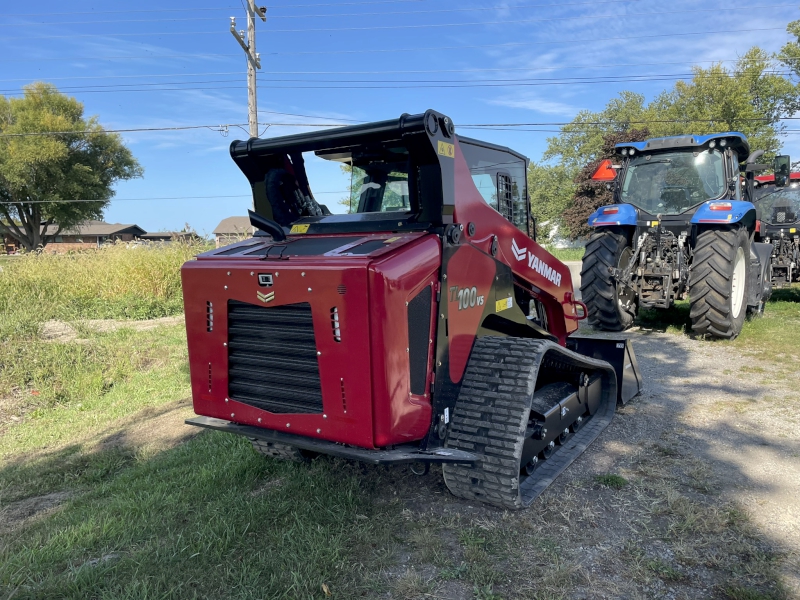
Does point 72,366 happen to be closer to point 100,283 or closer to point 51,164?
point 100,283

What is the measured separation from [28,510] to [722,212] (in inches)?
296

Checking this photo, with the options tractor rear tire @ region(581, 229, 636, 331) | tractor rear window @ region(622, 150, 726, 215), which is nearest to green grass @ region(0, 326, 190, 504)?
tractor rear tire @ region(581, 229, 636, 331)

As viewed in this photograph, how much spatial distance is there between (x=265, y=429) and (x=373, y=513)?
0.78 metres

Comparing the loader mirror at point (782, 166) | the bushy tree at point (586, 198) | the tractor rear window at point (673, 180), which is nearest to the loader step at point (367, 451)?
the tractor rear window at point (673, 180)

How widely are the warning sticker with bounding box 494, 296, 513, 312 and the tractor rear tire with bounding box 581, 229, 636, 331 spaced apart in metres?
3.93

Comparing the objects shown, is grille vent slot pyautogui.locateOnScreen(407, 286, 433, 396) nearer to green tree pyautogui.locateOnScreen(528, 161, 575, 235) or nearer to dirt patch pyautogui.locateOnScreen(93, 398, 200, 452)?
dirt patch pyautogui.locateOnScreen(93, 398, 200, 452)

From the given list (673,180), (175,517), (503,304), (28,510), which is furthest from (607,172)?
(28,510)

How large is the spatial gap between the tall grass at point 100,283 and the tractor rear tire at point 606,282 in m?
8.15

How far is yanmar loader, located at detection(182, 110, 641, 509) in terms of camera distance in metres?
2.76

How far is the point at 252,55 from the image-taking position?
15609 millimetres

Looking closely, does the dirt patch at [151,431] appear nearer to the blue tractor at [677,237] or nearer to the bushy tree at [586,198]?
the blue tractor at [677,237]

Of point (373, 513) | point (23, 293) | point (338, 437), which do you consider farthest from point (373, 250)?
point (23, 293)

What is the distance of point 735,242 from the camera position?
22.5 ft

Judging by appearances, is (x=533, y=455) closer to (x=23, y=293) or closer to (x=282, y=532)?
(x=282, y=532)
